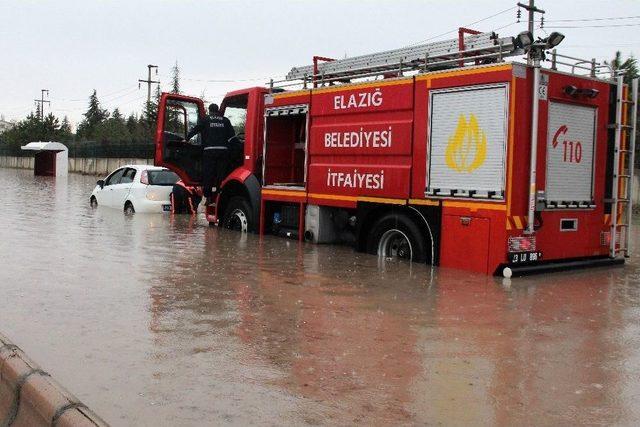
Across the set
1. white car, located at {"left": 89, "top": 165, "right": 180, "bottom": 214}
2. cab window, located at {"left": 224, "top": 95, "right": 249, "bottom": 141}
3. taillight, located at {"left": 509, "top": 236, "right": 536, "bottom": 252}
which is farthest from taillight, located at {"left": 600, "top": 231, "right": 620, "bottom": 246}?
white car, located at {"left": 89, "top": 165, "right": 180, "bottom": 214}

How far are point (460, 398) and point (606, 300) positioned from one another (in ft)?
13.7

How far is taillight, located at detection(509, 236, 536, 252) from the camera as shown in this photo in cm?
874

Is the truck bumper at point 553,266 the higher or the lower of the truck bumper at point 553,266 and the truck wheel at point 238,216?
the lower

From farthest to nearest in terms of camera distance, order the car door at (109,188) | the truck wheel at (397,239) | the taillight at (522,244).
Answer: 1. the car door at (109,188)
2. the truck wheel at (397,239)
3. the taillight at (522,244)

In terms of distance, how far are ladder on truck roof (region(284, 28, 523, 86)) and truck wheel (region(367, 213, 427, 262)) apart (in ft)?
7.25

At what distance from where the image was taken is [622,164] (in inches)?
398

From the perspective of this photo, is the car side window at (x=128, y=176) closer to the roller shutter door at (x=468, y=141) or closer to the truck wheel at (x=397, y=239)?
the truck wheel at (x=397, y=239)

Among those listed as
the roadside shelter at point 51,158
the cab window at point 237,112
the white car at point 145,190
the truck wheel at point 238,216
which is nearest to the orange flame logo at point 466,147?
the truck wheel at point 238,216

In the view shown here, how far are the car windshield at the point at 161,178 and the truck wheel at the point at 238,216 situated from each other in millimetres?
3366

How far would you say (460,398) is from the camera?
4301 millimetres

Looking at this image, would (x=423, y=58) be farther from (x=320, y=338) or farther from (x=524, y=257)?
(x=320, y=338)

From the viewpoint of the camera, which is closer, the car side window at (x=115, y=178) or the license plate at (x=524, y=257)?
the license plate at (x=524, y=257)

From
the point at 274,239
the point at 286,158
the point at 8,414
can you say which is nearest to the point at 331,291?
the point at 8,414

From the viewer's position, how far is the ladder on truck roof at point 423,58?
9336 millimetres
